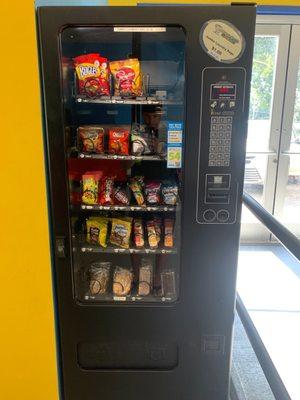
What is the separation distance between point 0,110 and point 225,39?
2.88 feet

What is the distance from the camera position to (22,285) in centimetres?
155

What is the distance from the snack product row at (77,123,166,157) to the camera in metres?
1.61

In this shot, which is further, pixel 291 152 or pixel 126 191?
pixel 291 152

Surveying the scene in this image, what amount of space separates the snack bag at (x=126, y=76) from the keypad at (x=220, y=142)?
371 mm

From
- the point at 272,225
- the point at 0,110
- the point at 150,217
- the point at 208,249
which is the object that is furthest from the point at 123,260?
the point at 0,110

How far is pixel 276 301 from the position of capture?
10.0 ft

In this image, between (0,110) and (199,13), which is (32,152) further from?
(199,13)

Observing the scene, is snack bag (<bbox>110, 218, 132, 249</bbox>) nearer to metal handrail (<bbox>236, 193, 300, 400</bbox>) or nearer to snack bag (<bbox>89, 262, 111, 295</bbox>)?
snack bag (<bbox>89, 262, 111, 295</bbox>)

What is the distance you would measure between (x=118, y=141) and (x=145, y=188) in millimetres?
246

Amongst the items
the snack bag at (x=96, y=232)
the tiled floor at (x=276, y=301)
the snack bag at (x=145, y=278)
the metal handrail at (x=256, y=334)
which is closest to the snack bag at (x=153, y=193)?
the snack bag at (x=96, y=232)

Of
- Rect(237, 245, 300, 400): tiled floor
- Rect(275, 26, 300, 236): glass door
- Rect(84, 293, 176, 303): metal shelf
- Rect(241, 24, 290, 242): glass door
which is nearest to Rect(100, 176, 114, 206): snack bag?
Rect(84, 293, 176, 303): metal shelf

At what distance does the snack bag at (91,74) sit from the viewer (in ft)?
4.99

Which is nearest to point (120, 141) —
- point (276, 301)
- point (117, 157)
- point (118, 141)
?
point (118, 141)

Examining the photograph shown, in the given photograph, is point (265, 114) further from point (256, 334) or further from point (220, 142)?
point (256, 334)
